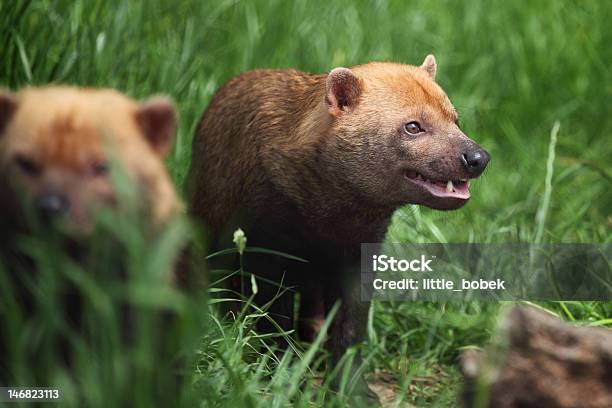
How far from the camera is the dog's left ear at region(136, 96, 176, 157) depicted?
10.1ft

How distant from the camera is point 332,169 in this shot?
193 inches

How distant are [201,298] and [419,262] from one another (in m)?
2.63

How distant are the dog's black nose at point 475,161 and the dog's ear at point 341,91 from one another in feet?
2.00

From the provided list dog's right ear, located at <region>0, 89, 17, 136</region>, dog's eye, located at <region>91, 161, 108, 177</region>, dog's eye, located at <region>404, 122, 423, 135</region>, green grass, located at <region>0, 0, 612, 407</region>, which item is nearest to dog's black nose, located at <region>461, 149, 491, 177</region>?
dog's eye, located at <region>404, 122, 423, 135</region>

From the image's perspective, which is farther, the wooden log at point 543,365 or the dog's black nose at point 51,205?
the wooden log at point 543,365

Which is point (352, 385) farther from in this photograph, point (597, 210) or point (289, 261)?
point (597, 210)

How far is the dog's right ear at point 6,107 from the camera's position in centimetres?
299

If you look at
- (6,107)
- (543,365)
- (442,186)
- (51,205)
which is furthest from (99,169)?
(442,186)

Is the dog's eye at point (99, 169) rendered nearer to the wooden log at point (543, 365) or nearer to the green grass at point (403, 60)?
the green grass at point (403, 60)

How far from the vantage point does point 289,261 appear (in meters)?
5.05

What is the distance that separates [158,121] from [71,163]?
1.10 ft

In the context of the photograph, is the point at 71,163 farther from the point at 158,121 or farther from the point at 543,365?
the point at 543,365

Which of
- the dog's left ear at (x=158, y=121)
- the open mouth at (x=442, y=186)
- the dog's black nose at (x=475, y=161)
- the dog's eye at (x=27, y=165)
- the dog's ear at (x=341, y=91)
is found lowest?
the open mouth at (x=442, y=186)

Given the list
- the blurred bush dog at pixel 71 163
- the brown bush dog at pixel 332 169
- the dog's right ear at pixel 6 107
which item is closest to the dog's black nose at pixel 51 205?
the blurred bush dog at pixel 71 163
